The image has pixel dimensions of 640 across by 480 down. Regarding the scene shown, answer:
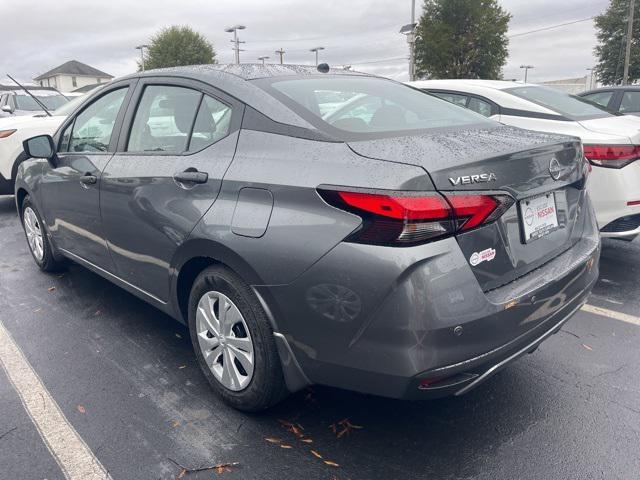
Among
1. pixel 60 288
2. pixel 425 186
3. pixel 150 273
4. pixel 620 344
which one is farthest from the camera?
pixel 60 288

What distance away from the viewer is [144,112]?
3.23 m

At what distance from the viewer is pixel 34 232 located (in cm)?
482

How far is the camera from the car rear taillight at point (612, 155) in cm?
413

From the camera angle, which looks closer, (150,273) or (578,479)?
(578,479)

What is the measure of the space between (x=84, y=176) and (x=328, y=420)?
2187mm

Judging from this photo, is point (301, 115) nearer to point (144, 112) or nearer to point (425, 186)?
point (425, 186)

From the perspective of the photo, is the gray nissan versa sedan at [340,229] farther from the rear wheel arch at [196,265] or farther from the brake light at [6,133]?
the brake light at [6,133]

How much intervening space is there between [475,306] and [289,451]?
3.45 ft

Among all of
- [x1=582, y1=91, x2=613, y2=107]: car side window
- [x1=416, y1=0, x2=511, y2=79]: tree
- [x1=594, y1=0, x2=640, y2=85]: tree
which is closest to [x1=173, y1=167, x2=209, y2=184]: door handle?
[x1=582, y1=91, x2=613, y2=107]: car side window

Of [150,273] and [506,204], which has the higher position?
[506,204]

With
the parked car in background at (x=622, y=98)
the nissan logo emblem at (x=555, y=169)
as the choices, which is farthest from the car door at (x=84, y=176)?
the parked car in background at (x=622, y=98)

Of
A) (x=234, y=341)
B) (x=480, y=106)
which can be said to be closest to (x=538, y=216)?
(x=234, y=341)

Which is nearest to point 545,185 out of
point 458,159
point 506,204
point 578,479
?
point 506,204

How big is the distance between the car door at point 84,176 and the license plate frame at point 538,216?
2398mm
